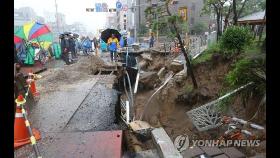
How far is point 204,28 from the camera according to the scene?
51.6m

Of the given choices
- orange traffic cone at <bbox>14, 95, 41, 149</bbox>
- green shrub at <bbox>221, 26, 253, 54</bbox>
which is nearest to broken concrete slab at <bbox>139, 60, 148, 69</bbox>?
green shrub at <bbox>221, 26, 253, 54</bbox>

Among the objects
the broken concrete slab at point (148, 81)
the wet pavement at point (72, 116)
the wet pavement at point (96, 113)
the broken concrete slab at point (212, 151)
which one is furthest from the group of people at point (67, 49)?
the broken concrete slab at point (212, 151)

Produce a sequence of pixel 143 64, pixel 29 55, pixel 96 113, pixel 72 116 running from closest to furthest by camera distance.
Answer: pixel 72 116
pixel 96 113
pixel 29 55
pixel 143 64

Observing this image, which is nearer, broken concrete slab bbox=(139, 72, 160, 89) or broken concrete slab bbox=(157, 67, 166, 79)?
broken concrete slab bbox=(139, 72, 160, 89)

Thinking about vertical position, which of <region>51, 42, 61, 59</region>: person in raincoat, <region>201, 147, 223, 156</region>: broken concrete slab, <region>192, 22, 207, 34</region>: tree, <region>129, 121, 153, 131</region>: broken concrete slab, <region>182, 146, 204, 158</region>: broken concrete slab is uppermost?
<region>192, 22, 207, 34</region>: tree

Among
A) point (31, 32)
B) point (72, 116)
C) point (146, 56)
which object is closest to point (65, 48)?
point (31, 32)

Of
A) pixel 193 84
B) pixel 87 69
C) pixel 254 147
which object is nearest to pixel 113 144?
pixel 254 147

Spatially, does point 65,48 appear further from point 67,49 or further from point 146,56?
point 146,56

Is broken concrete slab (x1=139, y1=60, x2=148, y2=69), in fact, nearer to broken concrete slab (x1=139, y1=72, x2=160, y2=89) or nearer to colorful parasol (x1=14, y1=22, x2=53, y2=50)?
broken concrete slab (x1=139, y1=72, x2=160, y2=89)

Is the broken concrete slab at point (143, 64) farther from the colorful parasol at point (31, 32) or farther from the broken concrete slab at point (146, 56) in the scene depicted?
the colorful parasol at point (31, 32)

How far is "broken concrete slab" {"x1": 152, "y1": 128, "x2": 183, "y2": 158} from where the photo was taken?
5027 millimetres

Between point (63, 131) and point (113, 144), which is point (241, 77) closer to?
point (113, 144)

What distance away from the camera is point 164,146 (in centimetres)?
534

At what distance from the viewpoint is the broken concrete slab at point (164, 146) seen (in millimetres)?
5027
